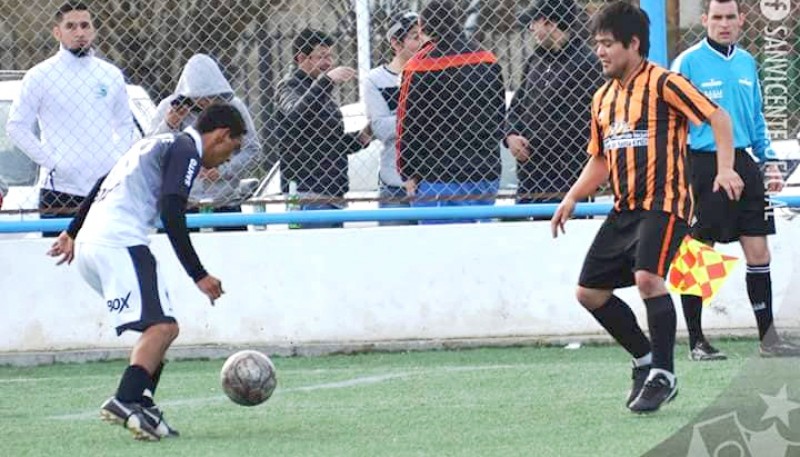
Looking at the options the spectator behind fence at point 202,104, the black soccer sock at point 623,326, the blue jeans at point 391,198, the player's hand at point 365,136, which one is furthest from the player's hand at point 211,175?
the black soccer sock at point 623,326

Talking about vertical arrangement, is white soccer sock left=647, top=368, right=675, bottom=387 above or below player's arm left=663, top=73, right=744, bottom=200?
below

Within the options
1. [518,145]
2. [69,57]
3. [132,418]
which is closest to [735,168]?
[518,145]

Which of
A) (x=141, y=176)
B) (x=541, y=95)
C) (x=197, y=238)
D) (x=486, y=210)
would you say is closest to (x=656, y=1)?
(x=541, y=95)

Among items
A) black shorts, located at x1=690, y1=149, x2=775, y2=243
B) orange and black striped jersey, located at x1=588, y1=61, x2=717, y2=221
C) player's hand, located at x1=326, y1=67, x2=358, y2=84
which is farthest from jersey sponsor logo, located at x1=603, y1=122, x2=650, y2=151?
player's hand, located at x1=326, y1=67, x2=358, y2=84

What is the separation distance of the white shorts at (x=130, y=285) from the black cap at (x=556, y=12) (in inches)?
157

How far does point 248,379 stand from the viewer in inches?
325

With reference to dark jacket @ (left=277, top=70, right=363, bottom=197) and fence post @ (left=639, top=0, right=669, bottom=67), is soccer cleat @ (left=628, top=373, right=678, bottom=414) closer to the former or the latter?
fence post @ (left=639, top=0, right=669, bottom=67)

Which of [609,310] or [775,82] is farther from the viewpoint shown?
[775,82]

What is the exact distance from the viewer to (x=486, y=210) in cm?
1150

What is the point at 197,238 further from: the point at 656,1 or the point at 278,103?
the point at 656,1

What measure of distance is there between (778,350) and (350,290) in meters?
2.77

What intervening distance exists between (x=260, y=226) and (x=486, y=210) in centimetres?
156

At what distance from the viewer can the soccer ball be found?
8.27m

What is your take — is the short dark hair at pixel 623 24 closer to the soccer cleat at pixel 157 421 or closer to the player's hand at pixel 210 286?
the player's hand at pixel 210 286
